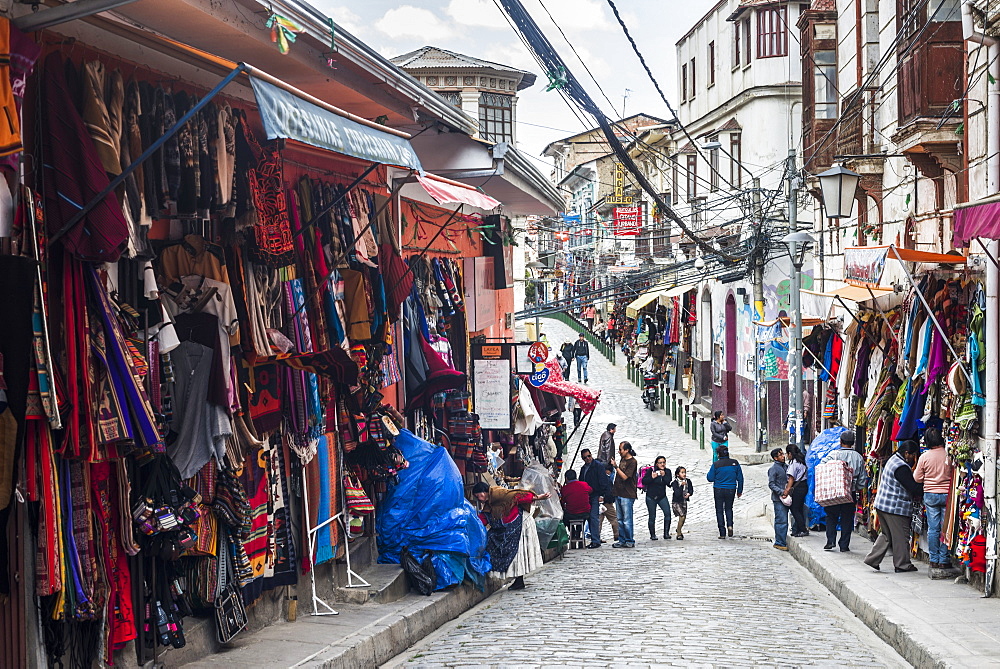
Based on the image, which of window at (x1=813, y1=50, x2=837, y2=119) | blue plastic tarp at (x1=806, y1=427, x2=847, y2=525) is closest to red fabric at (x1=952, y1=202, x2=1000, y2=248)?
blue plastic tarp at (x1=806, y1=427, x2=847, y2=525)

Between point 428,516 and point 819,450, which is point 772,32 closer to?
point 819,450

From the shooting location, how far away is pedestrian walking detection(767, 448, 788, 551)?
16.5 m

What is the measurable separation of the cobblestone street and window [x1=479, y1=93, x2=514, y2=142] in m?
13.7

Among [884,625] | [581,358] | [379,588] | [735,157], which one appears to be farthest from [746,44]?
[379,588]

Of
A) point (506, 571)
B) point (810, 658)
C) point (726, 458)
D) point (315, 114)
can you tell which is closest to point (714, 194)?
point (726, 458)

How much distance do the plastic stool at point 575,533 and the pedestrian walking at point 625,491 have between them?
591mm

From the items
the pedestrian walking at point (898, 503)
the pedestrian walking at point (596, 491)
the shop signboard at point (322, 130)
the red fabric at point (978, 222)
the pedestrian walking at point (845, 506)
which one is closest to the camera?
the shop signboard at point (322, 130)

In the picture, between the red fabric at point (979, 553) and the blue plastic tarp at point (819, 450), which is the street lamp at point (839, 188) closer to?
the blue plastic tarp at point (819, 450)

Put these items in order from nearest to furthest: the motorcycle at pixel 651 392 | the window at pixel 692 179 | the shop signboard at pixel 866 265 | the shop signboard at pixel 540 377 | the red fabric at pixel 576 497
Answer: the shop signboard at pixel 866 265 < the red fabric at pixel 576 497 < the shop signboard at pixel 540 377 < the motorcycle at pixel 651 392 < the window at pixel 692 179

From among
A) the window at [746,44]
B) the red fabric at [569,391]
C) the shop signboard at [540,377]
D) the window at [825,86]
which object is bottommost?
the red fabric at [569,391]

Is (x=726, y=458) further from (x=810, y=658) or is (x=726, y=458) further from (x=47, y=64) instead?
(x=47, y=64)

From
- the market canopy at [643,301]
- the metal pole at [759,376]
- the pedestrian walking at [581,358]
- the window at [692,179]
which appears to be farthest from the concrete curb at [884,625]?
the market canopy at [643,301]

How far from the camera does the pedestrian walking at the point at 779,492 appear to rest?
16531 millimetres

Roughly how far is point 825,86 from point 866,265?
891 centimetres
